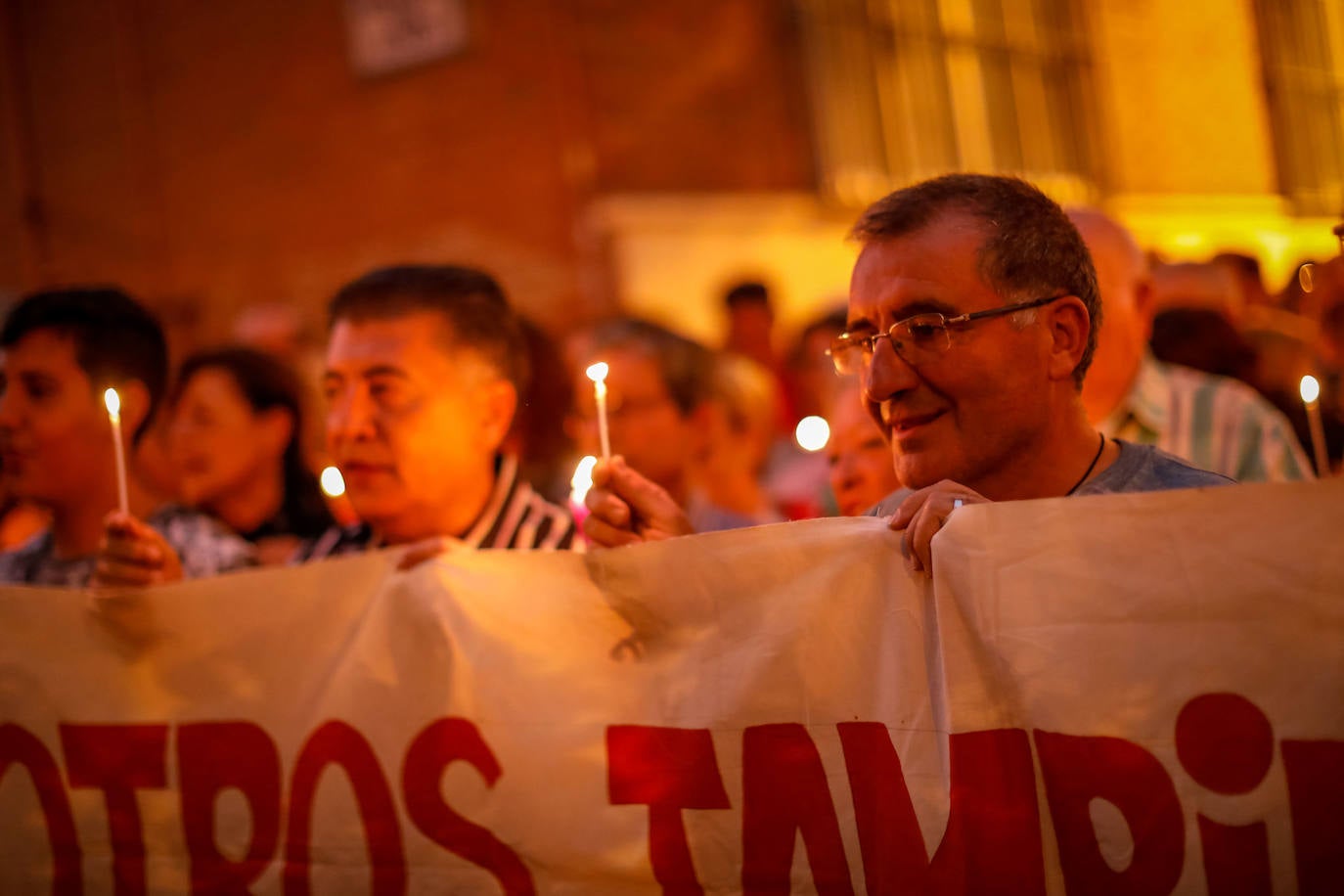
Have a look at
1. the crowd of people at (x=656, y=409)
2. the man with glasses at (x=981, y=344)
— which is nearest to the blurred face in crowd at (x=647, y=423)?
the crowd of people at (x=656, y=409)

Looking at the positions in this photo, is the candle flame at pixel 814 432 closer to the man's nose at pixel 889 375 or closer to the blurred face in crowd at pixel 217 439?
the blurred face in crowd at pixel 217 439

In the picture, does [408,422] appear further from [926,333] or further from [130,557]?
[926,333]

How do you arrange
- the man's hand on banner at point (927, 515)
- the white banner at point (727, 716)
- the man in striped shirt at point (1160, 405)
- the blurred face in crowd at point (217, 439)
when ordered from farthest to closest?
1. the blurred face in crowd at point (217, 439)
2. the man in striped shirt at point (1160, 405)
3. the man's hand on banner at point (927, 515)
4. the white banner at point (727, 716)

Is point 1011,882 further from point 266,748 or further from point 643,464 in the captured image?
point 643,464

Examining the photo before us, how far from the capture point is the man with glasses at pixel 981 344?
7.34 feet

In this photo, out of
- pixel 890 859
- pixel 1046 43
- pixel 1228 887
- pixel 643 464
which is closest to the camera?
pixel 1228 887

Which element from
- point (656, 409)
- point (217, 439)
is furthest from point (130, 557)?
point (656, 409)

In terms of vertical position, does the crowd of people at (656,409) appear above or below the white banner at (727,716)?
above

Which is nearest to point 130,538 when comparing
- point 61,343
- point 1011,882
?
point 61,343

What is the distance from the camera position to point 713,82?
10414 mm

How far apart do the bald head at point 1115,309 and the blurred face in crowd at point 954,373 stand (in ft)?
4.16

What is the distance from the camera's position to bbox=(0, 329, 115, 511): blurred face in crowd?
136 inches

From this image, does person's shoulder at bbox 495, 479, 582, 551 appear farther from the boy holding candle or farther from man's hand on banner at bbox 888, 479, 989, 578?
man's hand on banner at bbox 888, 479, 989, 578

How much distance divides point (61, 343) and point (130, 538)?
891 millimetres
